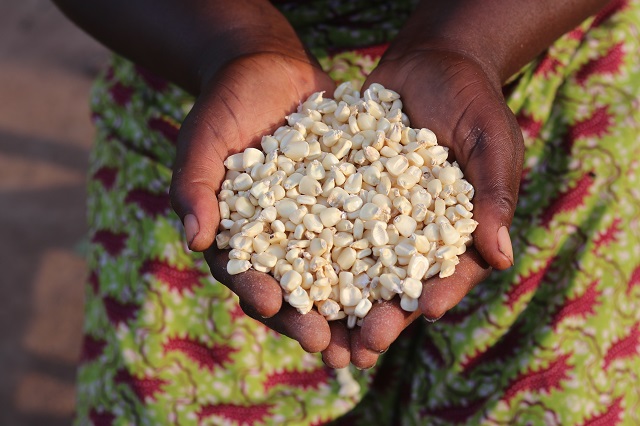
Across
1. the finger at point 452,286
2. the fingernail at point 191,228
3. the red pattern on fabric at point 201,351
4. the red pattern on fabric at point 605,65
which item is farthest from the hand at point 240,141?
the red pattern on fabric at point 605,65

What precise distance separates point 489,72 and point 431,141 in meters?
0.18

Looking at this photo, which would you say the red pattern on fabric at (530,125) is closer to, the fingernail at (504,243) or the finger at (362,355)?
the fingernail at (504,243)

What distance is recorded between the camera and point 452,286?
1.00 m

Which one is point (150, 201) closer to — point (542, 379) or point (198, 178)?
point (198, 178)

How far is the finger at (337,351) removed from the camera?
3.30 feet

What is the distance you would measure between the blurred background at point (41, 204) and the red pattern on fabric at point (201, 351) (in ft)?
2.76

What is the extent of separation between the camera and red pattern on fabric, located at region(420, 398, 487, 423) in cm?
124

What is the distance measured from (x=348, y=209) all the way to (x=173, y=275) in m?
0.40

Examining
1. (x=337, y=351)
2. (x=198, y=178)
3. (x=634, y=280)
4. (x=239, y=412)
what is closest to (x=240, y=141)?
(x=198, y=178)

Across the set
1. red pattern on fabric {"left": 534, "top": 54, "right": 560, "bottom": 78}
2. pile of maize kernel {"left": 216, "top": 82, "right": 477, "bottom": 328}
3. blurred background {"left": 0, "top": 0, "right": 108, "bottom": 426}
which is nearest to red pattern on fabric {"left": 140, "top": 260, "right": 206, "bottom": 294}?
pile of maize kernel {"left": 216, "top": 82, "right": 477, "bottom": 328}

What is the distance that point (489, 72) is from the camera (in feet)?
3.92

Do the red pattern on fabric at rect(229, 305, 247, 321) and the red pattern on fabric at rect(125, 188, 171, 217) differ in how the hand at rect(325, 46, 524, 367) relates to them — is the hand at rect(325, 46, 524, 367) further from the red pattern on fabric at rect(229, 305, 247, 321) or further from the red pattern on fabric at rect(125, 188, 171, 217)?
the red pattern on fabric at rect(125, 188, 171, 217)

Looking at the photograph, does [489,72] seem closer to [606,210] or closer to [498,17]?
[498,17]

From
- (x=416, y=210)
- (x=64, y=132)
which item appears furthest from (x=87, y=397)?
(x=64, y=132)
